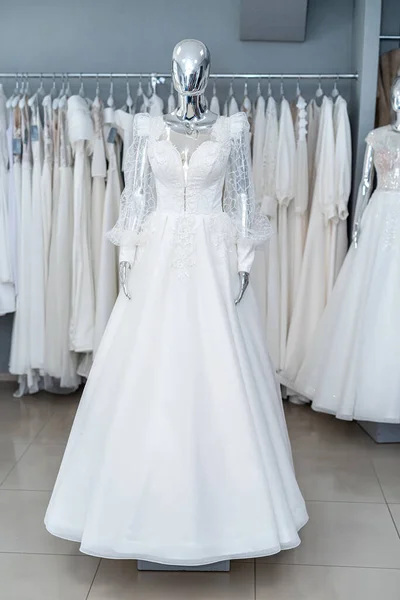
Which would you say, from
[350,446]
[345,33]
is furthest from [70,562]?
[345,33]

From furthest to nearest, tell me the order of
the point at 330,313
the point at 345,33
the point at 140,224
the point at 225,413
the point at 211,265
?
1. the point at 345,33
2. the point at 330,313
3. the point at 140,224
4. the point at 211,265
5. the point at 225,413

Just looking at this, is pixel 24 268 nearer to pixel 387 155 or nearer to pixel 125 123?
pixel 125 123

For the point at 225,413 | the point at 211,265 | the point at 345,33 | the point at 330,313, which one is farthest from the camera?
the point at 345,33

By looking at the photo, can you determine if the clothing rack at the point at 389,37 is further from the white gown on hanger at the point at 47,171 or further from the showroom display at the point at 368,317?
the white gown on hanger at the point at 47,171

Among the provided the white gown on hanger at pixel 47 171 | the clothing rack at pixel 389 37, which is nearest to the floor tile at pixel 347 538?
the white gown on hanger at pixel 47 171

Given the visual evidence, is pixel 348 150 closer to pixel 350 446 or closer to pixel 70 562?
Answer: pixel 350 446

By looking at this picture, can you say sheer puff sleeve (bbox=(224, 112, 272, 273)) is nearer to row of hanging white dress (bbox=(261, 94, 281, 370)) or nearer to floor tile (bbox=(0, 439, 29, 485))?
row of hanging white dress (bbox=(261, 94, 281, 370))

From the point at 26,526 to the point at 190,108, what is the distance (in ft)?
5.41

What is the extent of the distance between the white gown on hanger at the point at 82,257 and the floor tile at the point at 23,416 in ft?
1.34

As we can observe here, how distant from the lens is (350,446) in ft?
11.0

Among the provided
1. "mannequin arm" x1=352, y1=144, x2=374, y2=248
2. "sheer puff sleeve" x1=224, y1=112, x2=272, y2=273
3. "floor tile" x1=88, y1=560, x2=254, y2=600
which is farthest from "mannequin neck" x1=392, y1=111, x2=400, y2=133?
"floor tile" x1=88, y1=560, x2=254, y2=600

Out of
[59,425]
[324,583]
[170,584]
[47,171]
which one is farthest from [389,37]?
[170,584]

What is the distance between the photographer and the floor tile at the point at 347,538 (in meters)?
2.30

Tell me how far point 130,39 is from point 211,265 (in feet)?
8.15
